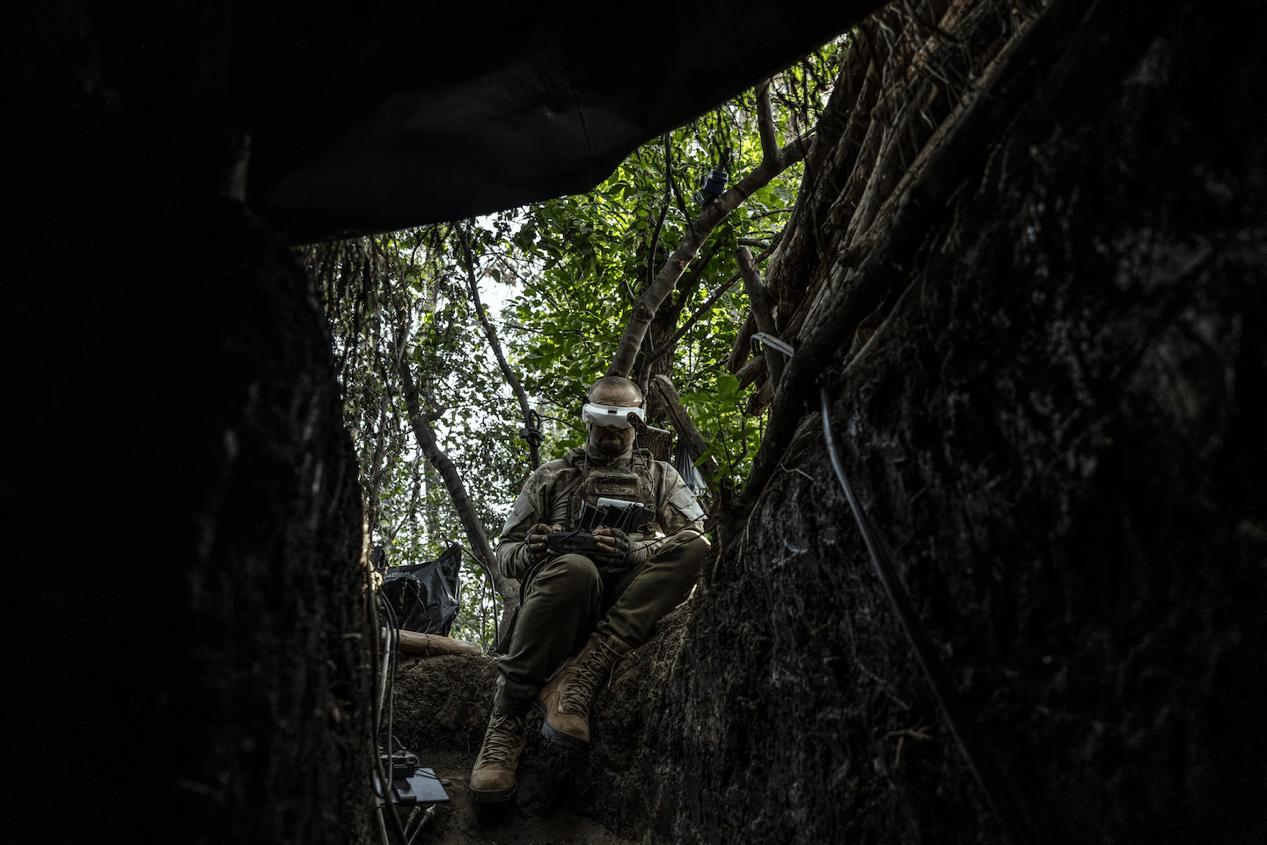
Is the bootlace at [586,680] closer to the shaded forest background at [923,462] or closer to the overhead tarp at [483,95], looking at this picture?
the shaded forest background at [923,462]

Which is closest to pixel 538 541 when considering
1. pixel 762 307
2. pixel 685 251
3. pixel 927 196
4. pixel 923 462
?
pixel 762 307

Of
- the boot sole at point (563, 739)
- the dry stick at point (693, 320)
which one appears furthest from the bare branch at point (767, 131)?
the boot sole at point (563, 739)

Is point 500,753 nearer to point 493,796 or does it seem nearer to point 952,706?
point 493,796

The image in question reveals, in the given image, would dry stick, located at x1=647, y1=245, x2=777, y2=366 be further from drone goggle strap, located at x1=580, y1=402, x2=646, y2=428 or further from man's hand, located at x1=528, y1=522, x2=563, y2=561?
man's hand, located at x1=528, y1=522, x2=563, y2=561

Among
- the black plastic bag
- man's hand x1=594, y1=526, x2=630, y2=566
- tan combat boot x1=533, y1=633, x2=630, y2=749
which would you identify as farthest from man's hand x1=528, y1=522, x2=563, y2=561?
the black plastic bag

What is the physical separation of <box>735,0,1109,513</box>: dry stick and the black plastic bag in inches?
220

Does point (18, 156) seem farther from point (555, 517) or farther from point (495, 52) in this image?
point (555, 517)

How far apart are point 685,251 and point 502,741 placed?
3.56 m

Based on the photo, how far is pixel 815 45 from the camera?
1630 millimetres

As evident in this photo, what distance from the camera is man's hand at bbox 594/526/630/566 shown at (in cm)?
406

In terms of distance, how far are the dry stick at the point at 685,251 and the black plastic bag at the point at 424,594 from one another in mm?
3035

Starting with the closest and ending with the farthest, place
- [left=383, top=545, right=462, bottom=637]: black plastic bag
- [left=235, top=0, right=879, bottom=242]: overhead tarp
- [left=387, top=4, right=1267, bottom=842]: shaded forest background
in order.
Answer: [left=387, top=4, right=1267, bottom=842]: shaded forest background → [left=235, top=0, right=879, bottom=242]: overhead tarp → [left=383, top=545, right=462, bottom=637]: black plastic bag

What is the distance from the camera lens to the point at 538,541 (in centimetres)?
410

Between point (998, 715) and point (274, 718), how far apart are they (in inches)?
49.1
